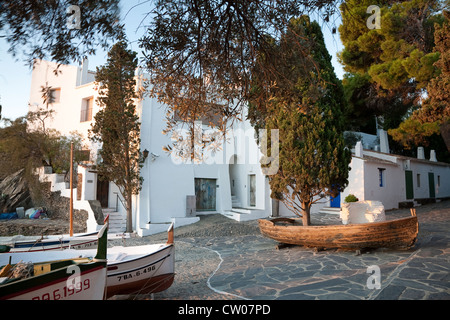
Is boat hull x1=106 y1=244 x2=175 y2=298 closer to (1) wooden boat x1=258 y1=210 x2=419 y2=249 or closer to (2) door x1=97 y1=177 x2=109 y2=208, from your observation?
(1) wooden boat x1=258 y1=210 x2=419 y2=249

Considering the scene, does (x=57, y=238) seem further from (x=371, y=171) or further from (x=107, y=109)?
(x=371, y=171)

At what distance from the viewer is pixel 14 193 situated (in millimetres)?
18266

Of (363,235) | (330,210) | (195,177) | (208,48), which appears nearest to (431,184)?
(330,210)

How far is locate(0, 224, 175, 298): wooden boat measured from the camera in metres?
5.24

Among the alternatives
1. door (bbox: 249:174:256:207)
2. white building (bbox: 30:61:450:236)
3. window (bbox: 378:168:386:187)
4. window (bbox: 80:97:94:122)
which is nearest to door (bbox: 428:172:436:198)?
white building (bbox: 30:61:450:236)

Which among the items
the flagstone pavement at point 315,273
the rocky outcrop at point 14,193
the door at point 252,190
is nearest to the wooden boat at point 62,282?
the flagstone pavement at point 315,273

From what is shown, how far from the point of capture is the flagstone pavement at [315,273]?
476 cm

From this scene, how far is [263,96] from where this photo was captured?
581 cm

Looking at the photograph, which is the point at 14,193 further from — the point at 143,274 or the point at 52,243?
the point at 143,274

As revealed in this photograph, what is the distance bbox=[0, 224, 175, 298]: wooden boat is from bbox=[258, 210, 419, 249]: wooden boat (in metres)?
3.68

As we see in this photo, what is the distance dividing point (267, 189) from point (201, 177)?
3497 millimetres

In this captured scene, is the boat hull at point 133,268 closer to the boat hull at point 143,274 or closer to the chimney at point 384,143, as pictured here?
the boat hull at point 143,274

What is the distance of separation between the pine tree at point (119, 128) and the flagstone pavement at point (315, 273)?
550 centimetres
